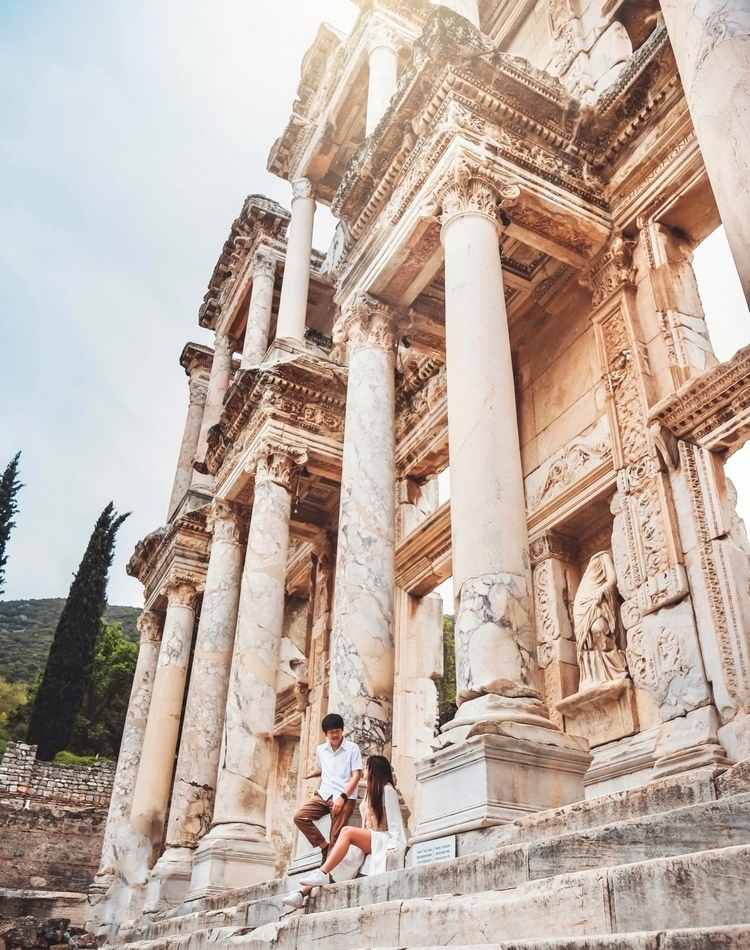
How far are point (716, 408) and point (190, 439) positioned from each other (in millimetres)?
17948

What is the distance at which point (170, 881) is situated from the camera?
44.9 ft

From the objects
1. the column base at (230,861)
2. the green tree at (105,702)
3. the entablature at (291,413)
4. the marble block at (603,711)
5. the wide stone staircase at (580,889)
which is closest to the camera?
the wide stone staircase at (580,889)

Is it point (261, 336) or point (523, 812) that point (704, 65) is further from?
point (261, 336)

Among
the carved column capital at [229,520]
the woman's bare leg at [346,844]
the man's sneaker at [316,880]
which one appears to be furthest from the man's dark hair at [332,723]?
the carved column capital at [229,520]

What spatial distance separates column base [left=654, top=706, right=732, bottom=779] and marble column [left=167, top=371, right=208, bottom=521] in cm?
1652

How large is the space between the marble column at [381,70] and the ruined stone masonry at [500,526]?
0.08 metres

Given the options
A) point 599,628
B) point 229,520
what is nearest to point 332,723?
point 599,628

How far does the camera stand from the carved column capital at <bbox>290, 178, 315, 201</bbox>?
20141mm

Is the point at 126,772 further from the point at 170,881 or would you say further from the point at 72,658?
the point at 72,658

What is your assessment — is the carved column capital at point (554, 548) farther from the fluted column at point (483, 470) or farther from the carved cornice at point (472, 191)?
the carved cornice at point (472, 191)

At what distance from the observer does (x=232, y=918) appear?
27.5ft

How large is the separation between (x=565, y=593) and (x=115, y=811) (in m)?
13.9

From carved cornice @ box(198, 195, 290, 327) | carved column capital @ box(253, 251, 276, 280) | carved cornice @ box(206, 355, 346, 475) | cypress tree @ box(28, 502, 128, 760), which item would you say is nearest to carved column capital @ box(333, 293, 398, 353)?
carved cornice @ box(206, 355, 346, 475)

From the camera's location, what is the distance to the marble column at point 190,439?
77.1 ft
